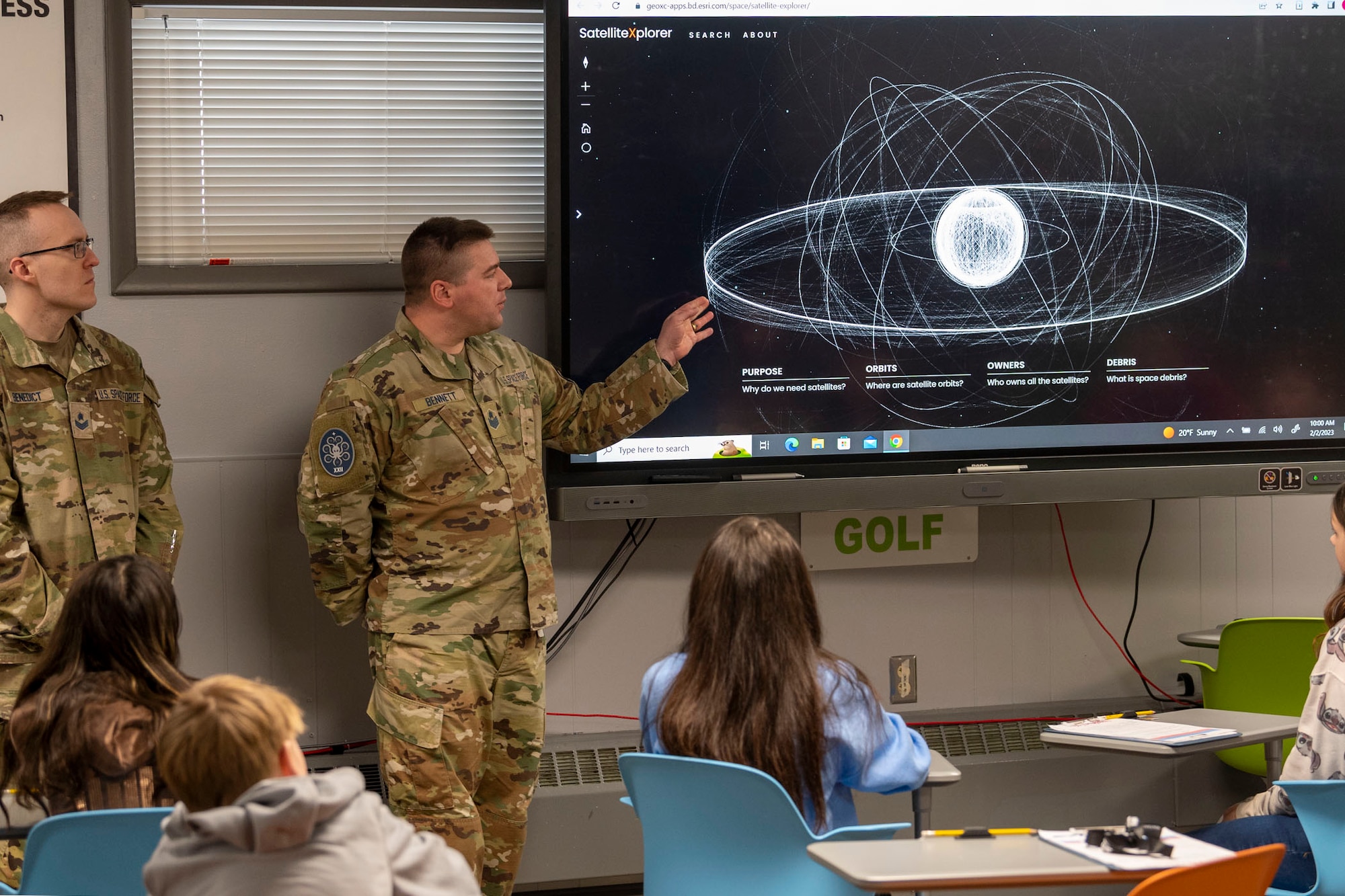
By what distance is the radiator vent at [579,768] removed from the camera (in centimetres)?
354

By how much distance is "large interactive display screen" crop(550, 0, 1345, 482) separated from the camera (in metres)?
3.37

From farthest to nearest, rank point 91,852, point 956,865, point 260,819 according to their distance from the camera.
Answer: point 91,852, point 956,865, point 260,819

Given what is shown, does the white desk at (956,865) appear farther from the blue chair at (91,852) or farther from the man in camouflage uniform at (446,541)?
the man in camouflage uniform at (446,541)

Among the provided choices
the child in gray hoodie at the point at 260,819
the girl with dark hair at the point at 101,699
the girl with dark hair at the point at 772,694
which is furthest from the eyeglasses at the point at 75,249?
the child in gray hoodie at the point at 260,819

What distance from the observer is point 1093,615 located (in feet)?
13.1

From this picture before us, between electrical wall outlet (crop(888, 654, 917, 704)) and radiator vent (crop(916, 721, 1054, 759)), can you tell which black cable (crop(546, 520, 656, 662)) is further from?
radiator vent (crop(916, 721, 1054, 759))

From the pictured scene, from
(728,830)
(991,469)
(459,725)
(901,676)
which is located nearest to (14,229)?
(459,725)

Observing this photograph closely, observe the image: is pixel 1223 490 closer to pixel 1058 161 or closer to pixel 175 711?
pixel 1058 161

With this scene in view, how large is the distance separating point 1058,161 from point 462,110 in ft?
5.33

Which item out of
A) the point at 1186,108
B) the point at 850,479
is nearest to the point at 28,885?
the point at 850,479

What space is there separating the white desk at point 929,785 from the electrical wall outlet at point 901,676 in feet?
5.01

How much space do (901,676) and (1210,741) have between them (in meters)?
1.45

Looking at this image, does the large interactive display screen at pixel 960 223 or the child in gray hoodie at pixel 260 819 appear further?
the large interactive display screen at pixel 960 223

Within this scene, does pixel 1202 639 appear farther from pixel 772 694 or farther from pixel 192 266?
pixel 192 266
